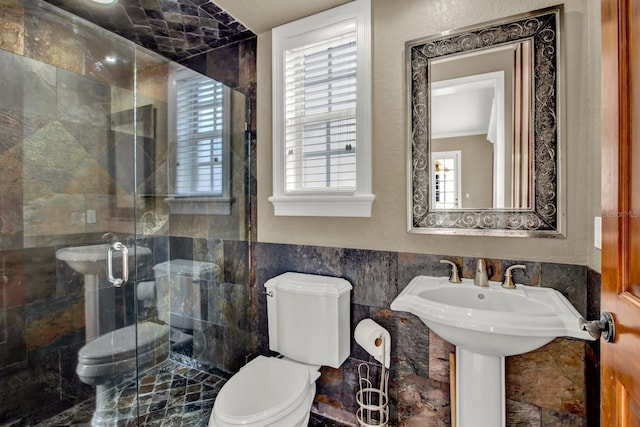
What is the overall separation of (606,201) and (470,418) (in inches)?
39.7

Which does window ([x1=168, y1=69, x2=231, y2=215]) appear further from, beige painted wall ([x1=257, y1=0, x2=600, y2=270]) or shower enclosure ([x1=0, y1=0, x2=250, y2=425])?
beige painted wall ([x1=257, y1=0, x2=600, y2=270])

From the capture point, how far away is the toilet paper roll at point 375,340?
1.44m

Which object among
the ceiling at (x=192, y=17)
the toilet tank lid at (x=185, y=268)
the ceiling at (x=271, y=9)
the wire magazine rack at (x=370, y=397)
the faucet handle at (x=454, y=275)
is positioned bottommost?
the wire magazine rack at (x=370, y=397)

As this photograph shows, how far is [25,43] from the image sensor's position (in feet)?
5.18

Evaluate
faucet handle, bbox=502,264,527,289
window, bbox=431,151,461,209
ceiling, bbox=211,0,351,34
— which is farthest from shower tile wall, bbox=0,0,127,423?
faucet handle, bbox=502,264,527,289

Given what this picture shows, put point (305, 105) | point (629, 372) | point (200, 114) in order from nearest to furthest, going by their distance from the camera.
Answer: point (629, 372) → point (305, 105) → point (200, 114)

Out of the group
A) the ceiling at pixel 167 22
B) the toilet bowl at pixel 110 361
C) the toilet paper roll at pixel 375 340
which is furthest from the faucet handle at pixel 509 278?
the toilet bowl at pixel 110 361

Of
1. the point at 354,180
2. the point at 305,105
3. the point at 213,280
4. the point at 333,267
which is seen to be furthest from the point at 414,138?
the point at 213,280

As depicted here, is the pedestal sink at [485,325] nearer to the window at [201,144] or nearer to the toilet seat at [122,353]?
the window at [201,144]

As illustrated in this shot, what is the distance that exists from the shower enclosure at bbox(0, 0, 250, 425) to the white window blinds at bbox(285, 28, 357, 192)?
1.33 ft

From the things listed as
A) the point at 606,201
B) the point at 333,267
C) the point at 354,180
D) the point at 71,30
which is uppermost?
the point at 71,30

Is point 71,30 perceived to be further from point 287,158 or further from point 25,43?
point 287,158

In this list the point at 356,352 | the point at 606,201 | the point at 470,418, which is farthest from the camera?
the point at 356,352

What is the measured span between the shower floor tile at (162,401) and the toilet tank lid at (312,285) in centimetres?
93
